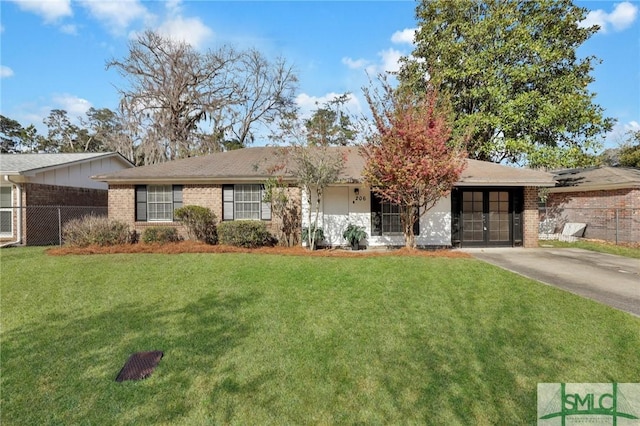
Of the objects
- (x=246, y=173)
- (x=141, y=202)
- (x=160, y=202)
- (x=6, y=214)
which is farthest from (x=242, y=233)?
(x=6, y=214)

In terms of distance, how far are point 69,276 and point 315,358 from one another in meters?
6.51

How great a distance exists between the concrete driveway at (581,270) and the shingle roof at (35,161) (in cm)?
1717

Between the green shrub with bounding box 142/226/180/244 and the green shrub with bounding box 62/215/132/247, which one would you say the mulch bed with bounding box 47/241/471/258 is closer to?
the green shrub with bounding box 62/215/132/247

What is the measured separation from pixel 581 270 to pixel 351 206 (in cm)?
692

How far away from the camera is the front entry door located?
1225 cm

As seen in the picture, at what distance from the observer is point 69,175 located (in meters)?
14.6

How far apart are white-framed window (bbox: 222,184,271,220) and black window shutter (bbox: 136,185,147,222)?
301cm

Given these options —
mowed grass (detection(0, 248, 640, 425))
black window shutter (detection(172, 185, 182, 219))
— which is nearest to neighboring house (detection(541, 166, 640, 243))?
mowed grass (detection(0, 248, 640, 425))

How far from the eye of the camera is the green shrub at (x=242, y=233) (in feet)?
35.5

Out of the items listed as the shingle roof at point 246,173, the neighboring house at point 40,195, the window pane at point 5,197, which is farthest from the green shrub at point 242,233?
the window pane at point 5,197

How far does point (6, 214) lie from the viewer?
12.8 m

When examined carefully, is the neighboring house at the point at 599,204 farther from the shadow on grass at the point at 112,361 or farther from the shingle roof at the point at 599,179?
the shadow on grass at the point at 112,361

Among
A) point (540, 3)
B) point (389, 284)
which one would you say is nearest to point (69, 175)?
point (389, 284)

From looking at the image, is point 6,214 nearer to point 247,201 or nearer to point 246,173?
point 247,201
